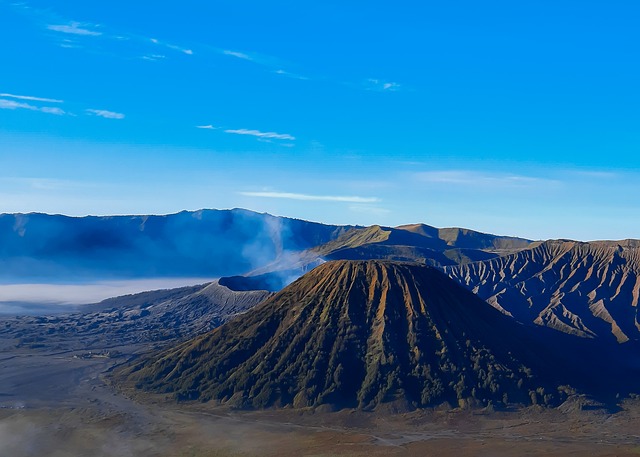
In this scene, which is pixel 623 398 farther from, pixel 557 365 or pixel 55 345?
pixel 55 345

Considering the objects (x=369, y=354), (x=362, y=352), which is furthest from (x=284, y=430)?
(x=362, y=352)

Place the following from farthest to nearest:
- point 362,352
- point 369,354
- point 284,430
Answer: point 362,352, point 369,354, point 284,430

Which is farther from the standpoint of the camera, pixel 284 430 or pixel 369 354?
pixel 369 354

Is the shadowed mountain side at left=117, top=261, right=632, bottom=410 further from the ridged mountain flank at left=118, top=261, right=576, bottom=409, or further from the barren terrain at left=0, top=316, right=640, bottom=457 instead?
the barren terrain at left=0, top=316, right=640, bottom=457

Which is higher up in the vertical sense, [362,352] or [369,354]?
[362,352]

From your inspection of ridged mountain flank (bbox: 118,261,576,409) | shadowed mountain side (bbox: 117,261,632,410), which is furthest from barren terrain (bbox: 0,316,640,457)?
shadowed mountain side (bbox: 117,261,632,410)

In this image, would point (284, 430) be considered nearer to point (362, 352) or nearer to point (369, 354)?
point (369, 354)
